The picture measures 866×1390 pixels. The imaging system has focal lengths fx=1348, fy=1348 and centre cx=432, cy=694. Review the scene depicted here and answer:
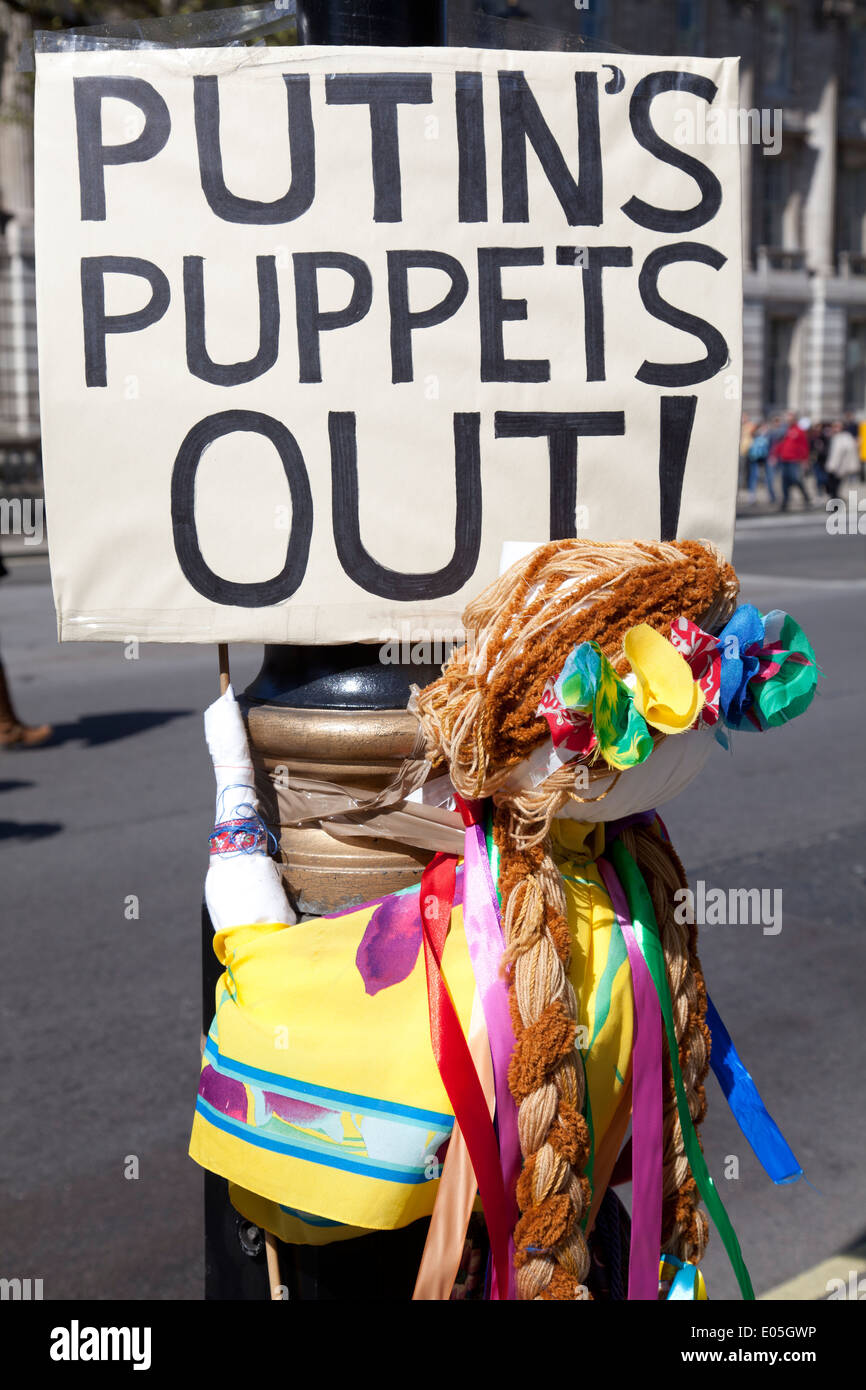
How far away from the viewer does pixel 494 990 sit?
162cm

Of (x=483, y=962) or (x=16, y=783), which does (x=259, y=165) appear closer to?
(x=483, y=962)

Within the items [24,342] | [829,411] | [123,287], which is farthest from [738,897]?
[829,411]

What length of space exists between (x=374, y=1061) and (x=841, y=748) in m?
6.34

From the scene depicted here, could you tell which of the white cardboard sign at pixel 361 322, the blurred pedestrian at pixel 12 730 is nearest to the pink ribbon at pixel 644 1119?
the white cardboard sign at pixel 361 322

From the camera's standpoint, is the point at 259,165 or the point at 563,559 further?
the point at 259,165

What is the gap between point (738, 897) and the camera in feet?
16.9

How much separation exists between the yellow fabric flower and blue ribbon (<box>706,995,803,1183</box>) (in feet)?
1.76

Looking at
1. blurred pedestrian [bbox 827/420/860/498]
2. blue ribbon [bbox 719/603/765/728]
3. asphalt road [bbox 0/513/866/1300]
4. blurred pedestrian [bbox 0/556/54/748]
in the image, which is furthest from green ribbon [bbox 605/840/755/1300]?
blurred pedestrian [bbox 827/420/860/498]

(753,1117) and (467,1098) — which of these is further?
(753,1117)

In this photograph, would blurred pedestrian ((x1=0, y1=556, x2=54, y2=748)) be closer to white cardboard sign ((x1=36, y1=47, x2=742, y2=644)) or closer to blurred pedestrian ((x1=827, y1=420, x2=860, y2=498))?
white cardboard sign ((x1=36, y1=47, x2=742, y2=644))

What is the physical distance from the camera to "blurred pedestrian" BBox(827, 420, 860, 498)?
2469 centimetres

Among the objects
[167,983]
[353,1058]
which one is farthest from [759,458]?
[353,1058]

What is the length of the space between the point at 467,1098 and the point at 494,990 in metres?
0.13

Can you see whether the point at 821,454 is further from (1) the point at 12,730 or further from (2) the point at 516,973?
(2) the point at 516,973
